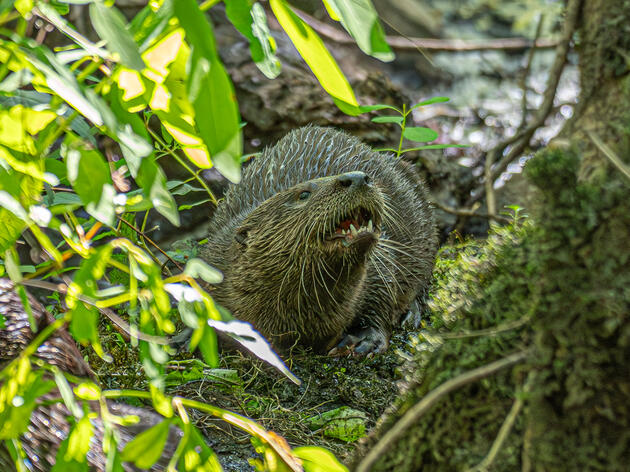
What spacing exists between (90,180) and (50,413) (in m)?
0.95

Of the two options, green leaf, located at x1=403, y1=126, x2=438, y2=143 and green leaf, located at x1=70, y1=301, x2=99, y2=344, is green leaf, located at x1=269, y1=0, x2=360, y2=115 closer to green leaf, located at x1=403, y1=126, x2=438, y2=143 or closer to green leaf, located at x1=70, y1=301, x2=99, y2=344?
green leaf, located at x1=70, y1=301, x2=99, y2=344

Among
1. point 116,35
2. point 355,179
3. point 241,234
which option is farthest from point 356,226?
point 116,35

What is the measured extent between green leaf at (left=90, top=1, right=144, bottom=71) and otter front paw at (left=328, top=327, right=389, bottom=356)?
2.95 meters

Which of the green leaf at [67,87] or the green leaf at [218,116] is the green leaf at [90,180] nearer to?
the green leaf at [67,87]

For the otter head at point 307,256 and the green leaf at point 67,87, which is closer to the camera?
the green leaf at point 67,87

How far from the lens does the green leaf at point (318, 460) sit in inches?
46.0

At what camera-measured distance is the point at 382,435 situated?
129cm

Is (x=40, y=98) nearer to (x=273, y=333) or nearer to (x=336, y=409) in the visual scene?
(x=336, y=409)

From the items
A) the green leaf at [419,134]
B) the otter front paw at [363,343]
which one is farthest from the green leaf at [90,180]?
the otter front paw at [363,343]

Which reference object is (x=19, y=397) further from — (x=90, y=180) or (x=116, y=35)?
(x=116, y=35)

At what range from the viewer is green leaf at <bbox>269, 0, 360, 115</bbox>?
91 cm

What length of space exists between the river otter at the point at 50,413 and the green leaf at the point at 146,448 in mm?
515

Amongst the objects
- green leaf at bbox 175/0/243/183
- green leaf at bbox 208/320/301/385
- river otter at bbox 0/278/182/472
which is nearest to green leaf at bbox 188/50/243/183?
green leaf at bbox 175/0/243/183

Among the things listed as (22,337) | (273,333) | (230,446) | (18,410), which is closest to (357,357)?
(273,333)
